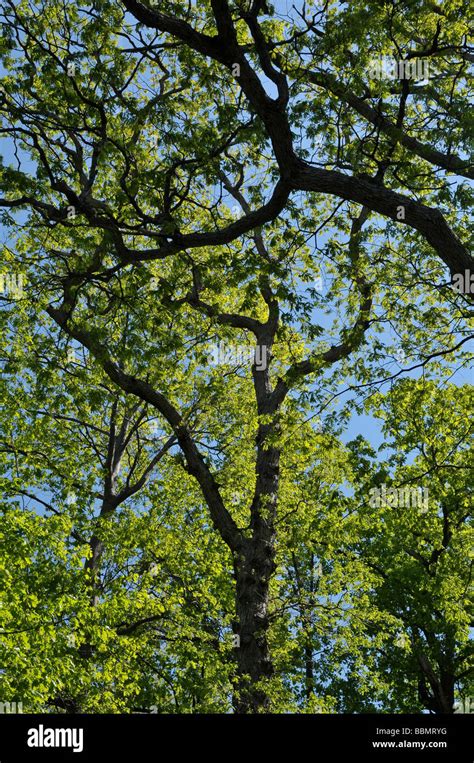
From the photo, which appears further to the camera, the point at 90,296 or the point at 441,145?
Answer: the point at 90,296

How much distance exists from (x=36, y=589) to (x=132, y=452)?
863 centimetres

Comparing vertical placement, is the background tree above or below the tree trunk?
above

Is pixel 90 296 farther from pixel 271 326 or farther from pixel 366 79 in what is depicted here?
pixel 366 79

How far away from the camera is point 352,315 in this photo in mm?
16188

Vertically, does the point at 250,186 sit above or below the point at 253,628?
above

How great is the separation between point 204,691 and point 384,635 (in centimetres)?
479

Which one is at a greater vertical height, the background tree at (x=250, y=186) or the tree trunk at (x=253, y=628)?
the background tree at (x=250, y=186)

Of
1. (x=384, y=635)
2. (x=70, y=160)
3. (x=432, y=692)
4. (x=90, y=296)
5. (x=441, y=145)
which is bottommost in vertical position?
(x=432, y=692)

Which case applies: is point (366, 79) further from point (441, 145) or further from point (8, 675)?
point (8, 675)

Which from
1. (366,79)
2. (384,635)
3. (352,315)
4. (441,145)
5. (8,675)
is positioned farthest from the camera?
(384,635)

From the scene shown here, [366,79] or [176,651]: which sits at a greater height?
[366,79]
